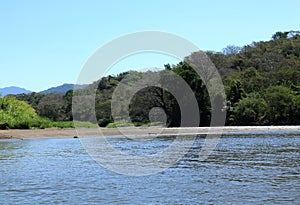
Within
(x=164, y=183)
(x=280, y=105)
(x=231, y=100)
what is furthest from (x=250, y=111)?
(x=164, y=183)

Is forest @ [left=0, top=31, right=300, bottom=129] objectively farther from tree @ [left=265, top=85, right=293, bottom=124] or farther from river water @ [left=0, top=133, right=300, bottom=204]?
river water @ [left=0, top=133, right=300, bottom=204]

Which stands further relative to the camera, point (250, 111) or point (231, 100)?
point (231, 100)

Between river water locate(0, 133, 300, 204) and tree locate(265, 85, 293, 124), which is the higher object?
tree locate(265, 85, 293, 124)

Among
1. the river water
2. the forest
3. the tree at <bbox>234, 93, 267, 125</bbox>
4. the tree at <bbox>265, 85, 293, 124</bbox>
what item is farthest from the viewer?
the tree at <bbox>234, 93, 267, 125</bbox>

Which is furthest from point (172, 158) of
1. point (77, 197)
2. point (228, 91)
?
point (228, 91)

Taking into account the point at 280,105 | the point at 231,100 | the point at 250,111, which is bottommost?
the point at 250,111

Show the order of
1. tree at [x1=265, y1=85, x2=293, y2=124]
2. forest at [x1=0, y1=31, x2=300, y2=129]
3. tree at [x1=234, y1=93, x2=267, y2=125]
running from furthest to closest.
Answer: tree at [x1=234, y1=93, x2=267, y2=125] < tree at [x1=265, y1=85, x2=293, y2=124] < forest at [x1=0, y1=31, x2=300, y2=129]

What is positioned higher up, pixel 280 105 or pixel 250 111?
pixel 280 105

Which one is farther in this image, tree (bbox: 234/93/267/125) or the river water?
tree (bbox: 234/93/267/125)

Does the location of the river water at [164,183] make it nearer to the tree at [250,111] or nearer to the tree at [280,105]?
the tree at [280,105]

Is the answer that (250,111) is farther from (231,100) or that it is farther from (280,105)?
(231,100)

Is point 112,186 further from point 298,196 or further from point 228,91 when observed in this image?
point 228,91

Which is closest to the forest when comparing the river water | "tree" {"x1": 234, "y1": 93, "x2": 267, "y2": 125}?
"tree" {"x1": 234, "y1": 93, "x2": 267, "y2": 125}

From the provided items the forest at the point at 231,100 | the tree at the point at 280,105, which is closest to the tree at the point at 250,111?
the forest at the point at 231,100
